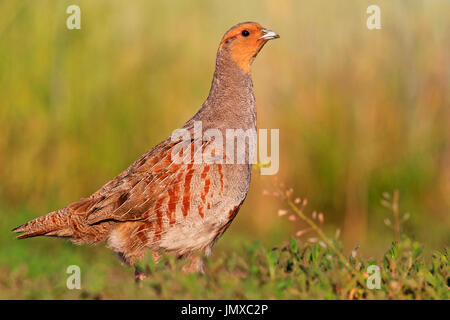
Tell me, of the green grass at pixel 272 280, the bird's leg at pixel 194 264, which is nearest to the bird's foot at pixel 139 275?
the green grass at pixel 272 280

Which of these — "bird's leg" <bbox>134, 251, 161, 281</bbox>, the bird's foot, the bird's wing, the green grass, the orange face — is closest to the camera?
the green grass

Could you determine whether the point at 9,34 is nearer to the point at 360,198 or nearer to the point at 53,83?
the point at 53,83

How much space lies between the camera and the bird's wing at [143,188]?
4.49 meters

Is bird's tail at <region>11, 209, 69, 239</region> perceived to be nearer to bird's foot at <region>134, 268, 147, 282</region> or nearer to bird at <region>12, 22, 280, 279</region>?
bird at <region>12, 22, 280, 279</region>

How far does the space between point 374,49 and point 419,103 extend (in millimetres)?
837

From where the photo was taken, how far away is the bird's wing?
4492 mm

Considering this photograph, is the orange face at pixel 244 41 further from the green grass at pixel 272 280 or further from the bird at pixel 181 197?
the green grass at pixel 272 280

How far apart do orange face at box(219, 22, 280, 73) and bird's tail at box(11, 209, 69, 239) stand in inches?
78.6

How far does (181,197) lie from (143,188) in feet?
1.21

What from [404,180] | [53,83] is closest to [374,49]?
[404,180]

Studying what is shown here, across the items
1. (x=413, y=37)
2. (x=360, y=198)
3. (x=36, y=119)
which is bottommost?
(x=360, y=198)

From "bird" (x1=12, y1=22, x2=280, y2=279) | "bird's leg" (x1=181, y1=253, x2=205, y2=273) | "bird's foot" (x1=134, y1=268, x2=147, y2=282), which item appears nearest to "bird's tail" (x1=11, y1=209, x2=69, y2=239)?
"bird" (x1=12, y1=22, x2=280, y2=279)

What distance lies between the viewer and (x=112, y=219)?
457 centimetres

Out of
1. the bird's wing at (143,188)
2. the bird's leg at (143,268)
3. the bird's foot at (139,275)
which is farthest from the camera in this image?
the bird's wing at (143,188)
